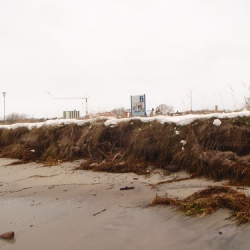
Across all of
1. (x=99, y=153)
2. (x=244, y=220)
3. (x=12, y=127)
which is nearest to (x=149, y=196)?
(x=244, y=220)

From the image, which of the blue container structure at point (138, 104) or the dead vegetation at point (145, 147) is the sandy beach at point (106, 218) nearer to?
the dead vegetation at point (145, 147)

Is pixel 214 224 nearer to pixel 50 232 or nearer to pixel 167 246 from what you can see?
pixel 167 246

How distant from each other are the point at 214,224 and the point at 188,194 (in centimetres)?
93

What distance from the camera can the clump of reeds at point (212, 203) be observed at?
257cm

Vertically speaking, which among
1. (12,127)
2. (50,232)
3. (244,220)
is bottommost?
(50,232)

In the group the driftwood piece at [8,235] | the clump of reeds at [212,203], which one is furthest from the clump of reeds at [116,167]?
the driftwood piece at [8,235]

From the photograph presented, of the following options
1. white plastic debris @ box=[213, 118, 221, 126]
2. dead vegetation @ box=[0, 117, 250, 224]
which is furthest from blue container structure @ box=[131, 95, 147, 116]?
white plastic debris @ box=[213, 118, 221, 126]

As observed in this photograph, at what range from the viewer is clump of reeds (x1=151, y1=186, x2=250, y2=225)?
2.57m

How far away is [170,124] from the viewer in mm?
5355

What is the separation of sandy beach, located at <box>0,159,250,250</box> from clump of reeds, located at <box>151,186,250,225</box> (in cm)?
9

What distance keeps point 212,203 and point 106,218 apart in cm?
128

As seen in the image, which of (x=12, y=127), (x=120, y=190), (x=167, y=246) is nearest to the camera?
(x=167, y=246)

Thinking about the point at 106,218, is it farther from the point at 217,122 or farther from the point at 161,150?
the point at 217,122

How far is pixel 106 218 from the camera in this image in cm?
278
